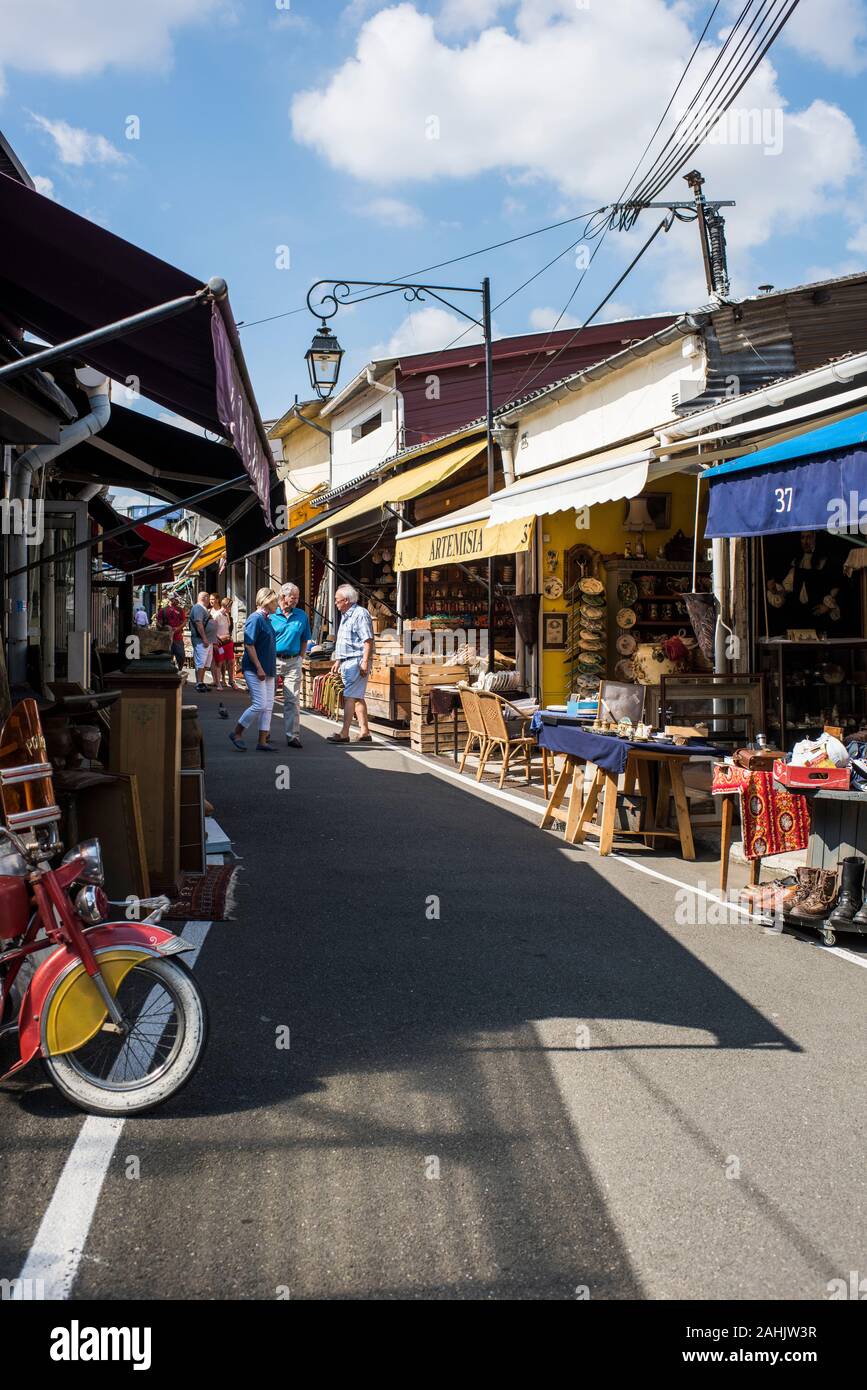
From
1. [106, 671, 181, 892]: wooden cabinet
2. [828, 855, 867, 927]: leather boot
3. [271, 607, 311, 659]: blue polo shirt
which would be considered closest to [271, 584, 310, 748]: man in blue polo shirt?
[271, 607, 311, 659]: blue polo shirt

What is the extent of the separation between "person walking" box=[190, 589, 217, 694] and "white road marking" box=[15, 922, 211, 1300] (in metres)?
18.5

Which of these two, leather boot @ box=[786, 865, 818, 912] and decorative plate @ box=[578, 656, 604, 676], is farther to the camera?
decorative plate @ box=[578, 656, 604, 676]

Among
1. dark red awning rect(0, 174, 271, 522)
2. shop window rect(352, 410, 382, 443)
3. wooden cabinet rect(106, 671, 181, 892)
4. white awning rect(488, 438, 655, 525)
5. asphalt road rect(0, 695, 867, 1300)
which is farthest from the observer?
shop window rect(352, 410, 382, 443)

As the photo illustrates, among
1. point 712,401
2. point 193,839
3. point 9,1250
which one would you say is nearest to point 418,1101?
point 9,1250

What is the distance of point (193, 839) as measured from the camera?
24.5 ft

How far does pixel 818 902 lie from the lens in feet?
21.5

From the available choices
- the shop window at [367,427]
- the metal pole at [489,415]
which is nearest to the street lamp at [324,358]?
the metal pole at [489,415]

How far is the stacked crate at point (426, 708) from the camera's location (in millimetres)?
15023

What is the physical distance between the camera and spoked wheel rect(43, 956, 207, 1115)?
3.96 m

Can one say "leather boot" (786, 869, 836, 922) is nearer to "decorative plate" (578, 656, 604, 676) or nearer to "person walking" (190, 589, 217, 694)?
"decorative plate" (578, 656, 604, 676)

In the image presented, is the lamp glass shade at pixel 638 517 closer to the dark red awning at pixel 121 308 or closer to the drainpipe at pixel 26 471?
the drainpipe at pixel 26 471

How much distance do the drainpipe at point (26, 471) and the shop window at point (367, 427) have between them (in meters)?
18.0

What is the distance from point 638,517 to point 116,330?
11718mm

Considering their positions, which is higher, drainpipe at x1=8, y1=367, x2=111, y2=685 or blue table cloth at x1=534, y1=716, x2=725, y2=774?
drainpipe at x1=8, y1=367, x2=111, y2=685
